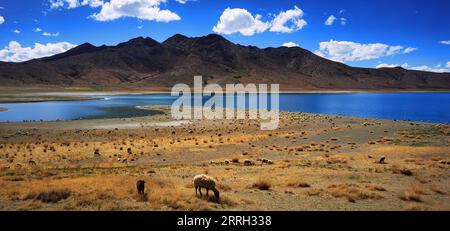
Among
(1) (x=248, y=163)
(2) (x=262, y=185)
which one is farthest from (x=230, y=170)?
(2) (x=262, y=185)

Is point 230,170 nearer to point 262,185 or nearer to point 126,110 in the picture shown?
point 262,185

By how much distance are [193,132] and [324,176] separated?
29757 mm

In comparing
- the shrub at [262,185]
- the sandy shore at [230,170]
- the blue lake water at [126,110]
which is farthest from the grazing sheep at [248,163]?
the blue lake water at [126,110]

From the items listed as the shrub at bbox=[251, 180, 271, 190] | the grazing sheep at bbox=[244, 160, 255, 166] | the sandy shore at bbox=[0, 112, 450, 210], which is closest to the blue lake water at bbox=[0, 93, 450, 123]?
the sandy shore at bbox=[0, 112, 450, 210]

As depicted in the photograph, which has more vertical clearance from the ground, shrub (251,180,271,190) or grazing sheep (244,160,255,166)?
shrub (251,180,271,190)

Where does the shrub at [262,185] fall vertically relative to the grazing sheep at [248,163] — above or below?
above

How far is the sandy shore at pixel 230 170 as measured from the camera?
12.7m

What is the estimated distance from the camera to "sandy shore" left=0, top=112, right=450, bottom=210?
1269cm

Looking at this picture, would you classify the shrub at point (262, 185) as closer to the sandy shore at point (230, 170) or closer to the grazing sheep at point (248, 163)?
the sandy shore at point (230, 170)

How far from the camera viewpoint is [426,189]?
14.9 m

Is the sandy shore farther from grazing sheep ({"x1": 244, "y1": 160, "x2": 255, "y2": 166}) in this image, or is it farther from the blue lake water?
the blue lake water

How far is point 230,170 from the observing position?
2158 centimetres

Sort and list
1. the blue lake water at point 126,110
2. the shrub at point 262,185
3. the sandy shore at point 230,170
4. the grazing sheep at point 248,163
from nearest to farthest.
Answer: the sandy shore at point 230,170 → the shrub at point 262,185 → the grazing sheep at point 248,163 → the blue lake water at point 126,110
